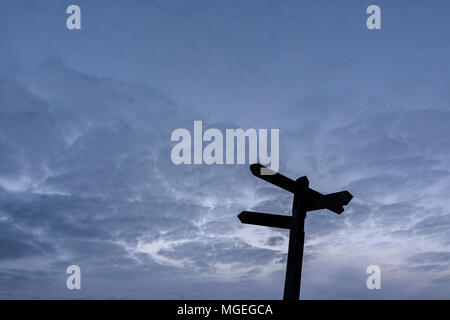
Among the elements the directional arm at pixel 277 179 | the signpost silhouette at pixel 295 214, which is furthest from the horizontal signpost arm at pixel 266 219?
the directional arm at pixel 277 179

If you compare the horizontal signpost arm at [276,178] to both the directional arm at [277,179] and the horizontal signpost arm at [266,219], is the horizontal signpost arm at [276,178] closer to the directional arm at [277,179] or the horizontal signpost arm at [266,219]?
the directional arm at [277,179]

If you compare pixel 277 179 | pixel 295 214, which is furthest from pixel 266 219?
pixel 277 179

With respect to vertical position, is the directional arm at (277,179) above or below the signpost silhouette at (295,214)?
above

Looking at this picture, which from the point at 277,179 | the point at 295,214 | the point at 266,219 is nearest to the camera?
the point at 266,219

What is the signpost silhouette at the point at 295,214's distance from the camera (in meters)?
6.63

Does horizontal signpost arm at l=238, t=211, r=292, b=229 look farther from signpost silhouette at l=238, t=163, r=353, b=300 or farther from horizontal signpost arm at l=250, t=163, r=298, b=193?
horizontal signpost arm at l=250, t=163, r=298, b=193

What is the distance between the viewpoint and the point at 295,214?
7.07m

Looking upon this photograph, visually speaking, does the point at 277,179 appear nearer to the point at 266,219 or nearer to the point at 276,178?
the point at 276,178

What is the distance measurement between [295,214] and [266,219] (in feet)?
2.36
